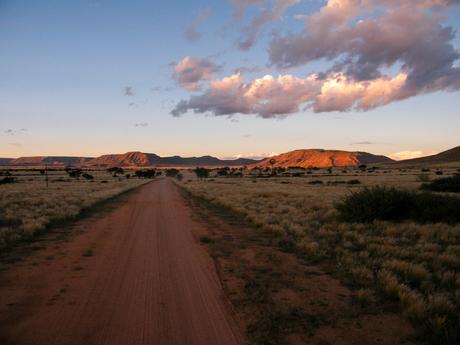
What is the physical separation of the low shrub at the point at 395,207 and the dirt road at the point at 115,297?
754 cm

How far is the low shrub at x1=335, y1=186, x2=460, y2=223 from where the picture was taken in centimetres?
1367

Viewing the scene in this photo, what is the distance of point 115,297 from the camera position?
20.5ft

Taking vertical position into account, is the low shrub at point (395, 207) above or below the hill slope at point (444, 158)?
below

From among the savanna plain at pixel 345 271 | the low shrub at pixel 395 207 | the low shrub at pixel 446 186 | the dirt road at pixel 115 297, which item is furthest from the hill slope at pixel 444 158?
the dirt road at pixel 115 297

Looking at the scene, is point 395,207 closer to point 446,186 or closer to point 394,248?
point 394,248

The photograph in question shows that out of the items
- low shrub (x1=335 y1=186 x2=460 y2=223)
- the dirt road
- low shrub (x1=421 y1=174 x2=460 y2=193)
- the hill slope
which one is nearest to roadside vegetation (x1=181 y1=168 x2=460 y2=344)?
low shrub (x1=335 y1=186 x2=460 y2=223)

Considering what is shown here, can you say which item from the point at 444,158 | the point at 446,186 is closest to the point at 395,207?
the point at 446,186

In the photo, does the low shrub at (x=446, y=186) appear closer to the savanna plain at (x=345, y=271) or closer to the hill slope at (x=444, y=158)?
the savanna plain at (x=345, y=271)

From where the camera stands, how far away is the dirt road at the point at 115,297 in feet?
16.0

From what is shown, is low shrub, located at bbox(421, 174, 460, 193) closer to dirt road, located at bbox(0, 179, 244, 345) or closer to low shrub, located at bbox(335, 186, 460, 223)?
low shrub, located at bbox(335, 186, 460, 223)

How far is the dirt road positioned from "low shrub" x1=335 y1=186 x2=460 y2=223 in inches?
297

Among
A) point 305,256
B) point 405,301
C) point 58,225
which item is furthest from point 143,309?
point 58,225

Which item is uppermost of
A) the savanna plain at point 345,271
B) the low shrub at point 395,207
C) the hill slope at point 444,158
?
the hill slope at point 444,158

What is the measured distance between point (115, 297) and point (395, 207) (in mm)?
12119
